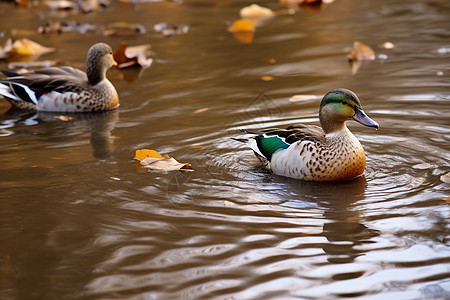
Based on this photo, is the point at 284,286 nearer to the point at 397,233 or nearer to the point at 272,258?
the point at 272,258

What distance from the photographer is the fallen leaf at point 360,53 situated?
11.0 metres

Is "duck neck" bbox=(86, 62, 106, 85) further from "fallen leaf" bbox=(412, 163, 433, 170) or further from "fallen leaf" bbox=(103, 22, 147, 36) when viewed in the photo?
"fallen leaf" bbox=(412, 163, 433, 170)

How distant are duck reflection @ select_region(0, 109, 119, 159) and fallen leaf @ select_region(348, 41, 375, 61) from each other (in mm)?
4113

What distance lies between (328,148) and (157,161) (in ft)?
5.95

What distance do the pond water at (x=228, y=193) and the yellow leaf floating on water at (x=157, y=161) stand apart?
11 centimetres

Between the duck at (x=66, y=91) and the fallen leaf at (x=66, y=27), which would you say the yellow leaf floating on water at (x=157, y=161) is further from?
the fallen leaf at (x=66, y=27)

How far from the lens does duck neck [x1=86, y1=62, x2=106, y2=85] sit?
33.4ft

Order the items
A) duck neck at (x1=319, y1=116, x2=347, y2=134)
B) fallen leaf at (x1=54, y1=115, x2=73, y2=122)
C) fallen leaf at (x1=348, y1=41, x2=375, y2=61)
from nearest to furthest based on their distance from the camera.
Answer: duck neck at (x1=319, y1=116, x2=347, y2=134) → fallen leaf at (x1=54, y1=115, x2=73, y2=122) → fallen leaf at (x1=348, y1=41, x2=375, y2=61)

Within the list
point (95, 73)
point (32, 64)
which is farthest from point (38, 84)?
point (32, 64)

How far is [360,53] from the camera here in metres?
11.1

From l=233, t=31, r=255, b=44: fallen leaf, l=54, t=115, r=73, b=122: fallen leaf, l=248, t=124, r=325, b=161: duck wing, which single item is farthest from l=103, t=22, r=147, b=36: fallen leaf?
l=248, t=124, r=325, b=161: duck wing

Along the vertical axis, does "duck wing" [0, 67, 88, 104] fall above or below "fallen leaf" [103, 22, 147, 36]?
below

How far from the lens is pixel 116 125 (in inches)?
351

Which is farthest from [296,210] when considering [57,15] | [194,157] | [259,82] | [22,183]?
[57,15]
